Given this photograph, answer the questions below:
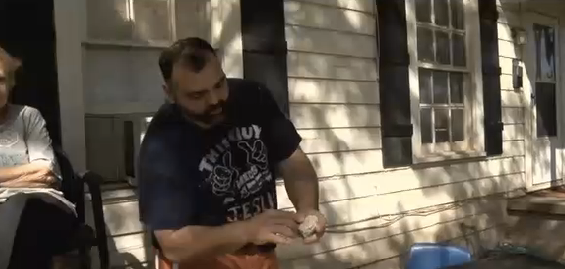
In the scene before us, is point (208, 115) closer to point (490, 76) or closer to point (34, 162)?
point (34, 162)

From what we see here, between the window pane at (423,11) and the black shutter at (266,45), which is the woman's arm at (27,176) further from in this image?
the window pane at (423,11)

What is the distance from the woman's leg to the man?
510 mm

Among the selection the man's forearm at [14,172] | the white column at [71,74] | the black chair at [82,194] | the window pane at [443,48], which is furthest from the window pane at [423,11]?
the man's forearm at [14,172]

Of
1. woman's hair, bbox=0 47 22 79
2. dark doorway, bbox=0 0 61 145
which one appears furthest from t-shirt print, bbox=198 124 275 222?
dark doorway, bbox=0 0 61 145

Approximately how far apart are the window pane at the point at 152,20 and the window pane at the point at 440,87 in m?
2.60

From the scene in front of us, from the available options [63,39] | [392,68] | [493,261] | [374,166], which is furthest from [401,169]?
[63,39]

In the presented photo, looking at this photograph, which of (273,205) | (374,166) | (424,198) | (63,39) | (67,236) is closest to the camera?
(273,205)

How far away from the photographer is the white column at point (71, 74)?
117 inches

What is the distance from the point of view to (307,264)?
420cm

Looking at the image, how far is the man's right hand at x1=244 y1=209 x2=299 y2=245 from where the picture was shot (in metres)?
1.74

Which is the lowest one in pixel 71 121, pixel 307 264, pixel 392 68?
pixel 307 264

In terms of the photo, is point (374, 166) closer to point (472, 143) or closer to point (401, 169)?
point (401, 169)

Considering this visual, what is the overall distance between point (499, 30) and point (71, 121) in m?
4.24

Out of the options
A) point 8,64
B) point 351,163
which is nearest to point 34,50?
point 8,64
